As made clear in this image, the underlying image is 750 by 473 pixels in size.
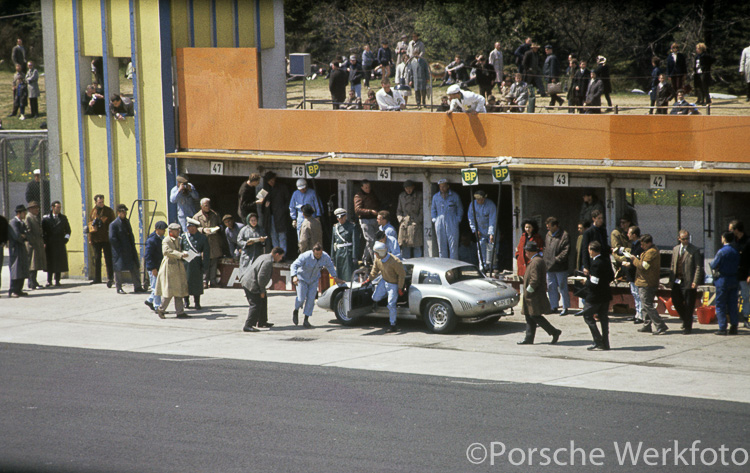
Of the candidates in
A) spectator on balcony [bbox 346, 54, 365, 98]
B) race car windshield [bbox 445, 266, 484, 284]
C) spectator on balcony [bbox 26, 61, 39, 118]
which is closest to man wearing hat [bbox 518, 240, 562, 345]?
race car windshield [bbox 445, 266, 484, 284]

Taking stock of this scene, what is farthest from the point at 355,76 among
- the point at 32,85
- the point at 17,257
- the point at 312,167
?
the point at 32,85

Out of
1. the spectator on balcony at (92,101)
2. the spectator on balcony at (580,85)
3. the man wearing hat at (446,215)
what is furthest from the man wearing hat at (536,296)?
the spectator on balcony at (92,101)

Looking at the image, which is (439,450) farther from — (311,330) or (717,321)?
(717,321)

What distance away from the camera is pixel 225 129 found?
21.0 metres

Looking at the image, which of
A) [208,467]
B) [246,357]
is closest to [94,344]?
[246,357]

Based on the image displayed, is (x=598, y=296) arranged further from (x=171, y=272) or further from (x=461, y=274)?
(x=171, y=272)

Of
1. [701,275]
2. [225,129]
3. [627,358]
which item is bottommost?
[627,358]

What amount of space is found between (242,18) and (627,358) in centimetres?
1250

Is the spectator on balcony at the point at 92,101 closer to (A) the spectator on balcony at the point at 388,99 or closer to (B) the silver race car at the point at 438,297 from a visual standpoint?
(A) the spectator on balcony at the point at 388,99

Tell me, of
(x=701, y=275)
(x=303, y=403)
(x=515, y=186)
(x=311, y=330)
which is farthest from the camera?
(x=515, y=186)

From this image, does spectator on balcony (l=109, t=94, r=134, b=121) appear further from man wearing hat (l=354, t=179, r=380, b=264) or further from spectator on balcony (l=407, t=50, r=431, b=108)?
spectator on balcony (l=407, t=50, r=431, b=108)

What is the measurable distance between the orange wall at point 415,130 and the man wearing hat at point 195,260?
283 cm

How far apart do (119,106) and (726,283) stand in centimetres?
1344

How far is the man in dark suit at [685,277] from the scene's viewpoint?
51.8 feet
